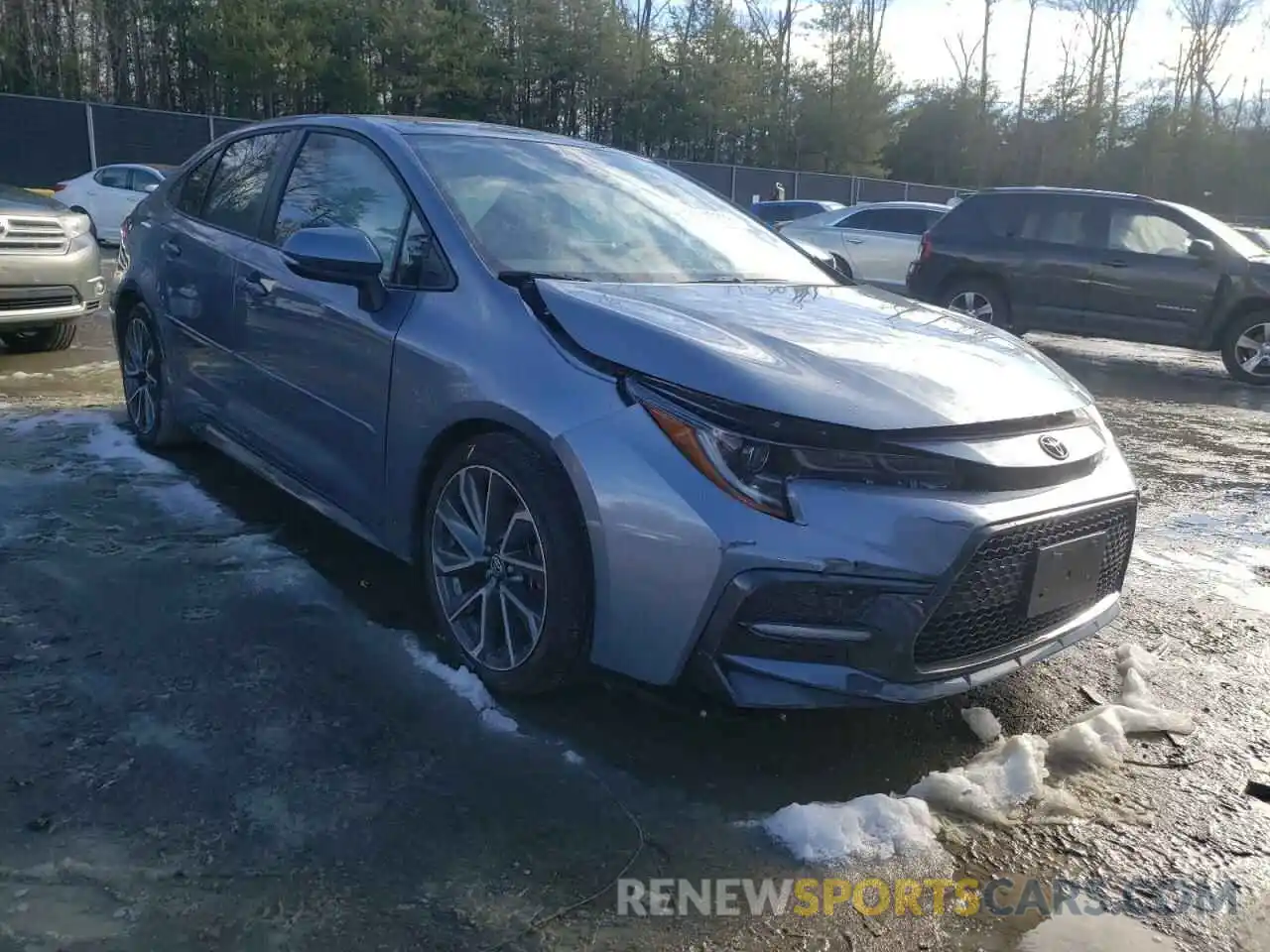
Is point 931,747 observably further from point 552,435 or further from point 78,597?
point 78,597

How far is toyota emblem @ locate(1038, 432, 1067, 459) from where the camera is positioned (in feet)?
9.12

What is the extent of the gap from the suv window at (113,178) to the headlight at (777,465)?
1703 cm

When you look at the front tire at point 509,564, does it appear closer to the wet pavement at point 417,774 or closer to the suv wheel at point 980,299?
the wet pavement at point 417,774

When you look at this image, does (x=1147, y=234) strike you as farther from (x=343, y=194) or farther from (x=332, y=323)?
(x=332, y=323)

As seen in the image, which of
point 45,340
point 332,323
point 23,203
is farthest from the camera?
point 45,340

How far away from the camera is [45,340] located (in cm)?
813

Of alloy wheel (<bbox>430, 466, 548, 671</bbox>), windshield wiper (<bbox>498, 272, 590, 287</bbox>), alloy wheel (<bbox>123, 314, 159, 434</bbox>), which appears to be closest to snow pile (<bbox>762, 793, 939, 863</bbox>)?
alloy wheel (<bbox>430, 466, 548, 671</bbox>)

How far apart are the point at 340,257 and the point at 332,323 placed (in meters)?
0.40

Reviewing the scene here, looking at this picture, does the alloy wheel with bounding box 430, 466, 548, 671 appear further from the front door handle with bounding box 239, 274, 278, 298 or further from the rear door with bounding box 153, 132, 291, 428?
the rear door with bounding box 153, 132, 291, 428

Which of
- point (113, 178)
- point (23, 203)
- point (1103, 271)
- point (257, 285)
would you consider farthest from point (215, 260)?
point (113, 178)

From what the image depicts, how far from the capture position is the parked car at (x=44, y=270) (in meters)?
7.17

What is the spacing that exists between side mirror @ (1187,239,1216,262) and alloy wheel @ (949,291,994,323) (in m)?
1.90

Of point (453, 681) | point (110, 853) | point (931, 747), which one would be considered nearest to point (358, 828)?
point (110, 853)

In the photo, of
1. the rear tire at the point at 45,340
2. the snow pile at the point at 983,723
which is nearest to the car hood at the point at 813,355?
the snow pile at the point at 983,723
